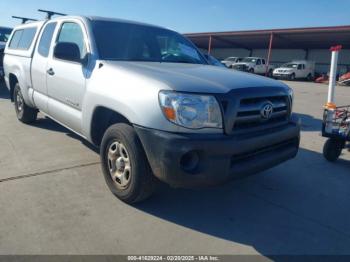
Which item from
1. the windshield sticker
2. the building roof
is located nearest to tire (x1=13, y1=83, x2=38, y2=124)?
the windshield sticker

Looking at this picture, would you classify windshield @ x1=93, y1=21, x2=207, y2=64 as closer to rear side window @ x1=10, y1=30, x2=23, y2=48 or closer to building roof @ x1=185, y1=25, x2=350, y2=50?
rear side window @ x1=10, y1=30, x2=23, y2=48

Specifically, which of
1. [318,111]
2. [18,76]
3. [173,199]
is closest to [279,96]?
[173,199]

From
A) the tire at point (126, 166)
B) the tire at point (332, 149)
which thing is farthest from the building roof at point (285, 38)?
the tire at point (126, 166)

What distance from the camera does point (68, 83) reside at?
13.6 feet

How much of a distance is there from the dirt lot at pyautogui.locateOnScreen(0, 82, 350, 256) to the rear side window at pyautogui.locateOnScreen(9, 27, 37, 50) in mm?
2127

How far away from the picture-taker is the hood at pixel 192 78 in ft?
9.46

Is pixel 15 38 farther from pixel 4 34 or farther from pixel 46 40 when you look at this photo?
pixel 4 34

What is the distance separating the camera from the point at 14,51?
20.9 feet

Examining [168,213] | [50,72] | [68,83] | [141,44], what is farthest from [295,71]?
[168,213]

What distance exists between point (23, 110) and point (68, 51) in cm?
304

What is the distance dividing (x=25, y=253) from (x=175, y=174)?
1.29 meters

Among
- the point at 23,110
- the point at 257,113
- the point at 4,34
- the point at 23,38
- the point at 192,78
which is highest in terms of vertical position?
the point at 4,34

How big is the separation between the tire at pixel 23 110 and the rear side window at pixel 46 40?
54.8 inches

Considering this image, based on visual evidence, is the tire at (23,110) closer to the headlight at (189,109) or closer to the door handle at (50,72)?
the door handle at (50,72)
